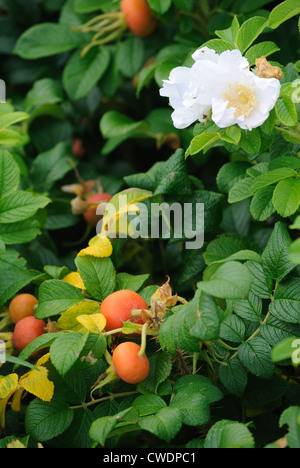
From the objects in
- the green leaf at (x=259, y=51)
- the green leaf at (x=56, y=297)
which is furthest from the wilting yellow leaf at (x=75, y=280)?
the green leaf at (x=259, y=51)

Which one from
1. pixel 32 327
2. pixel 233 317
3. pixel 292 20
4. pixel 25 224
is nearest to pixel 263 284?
pixel 233 317

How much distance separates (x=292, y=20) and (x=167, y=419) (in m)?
1.11

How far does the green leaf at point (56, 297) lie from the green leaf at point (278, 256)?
0.33m

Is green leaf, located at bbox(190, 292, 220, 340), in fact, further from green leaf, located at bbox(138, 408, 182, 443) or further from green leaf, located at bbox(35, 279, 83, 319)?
green leaf, located at bbox(35, 279, 83, 319)

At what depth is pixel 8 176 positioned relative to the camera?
1056mm

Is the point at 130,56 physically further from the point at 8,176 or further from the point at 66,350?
the point at 66,350

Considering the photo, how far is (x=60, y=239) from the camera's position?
142cm

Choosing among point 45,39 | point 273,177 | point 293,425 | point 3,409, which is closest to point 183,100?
point 273,177

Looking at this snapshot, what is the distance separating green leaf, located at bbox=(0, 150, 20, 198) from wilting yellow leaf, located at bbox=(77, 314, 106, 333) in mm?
335

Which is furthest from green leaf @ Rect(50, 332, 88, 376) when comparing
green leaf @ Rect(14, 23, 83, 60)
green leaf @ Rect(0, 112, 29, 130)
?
green leaf @ Rect(14, 23, 83, 60)

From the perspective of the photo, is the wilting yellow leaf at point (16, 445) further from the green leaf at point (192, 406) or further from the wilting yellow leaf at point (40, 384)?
the green leaf at point (192, 406)

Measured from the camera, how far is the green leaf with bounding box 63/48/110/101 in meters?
1.39

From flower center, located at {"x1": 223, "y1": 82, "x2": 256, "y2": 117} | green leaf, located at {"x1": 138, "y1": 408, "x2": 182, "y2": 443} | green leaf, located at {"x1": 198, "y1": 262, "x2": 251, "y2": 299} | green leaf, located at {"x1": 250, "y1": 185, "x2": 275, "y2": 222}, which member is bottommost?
green leaf, located at {"x1": 138, "y1": 408, "x2": 182, "y2": 443}

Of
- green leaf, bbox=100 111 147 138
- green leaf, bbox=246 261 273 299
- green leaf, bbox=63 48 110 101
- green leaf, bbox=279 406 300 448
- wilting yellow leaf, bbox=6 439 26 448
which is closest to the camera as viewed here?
green leaf, bbox=279 406 300 448
